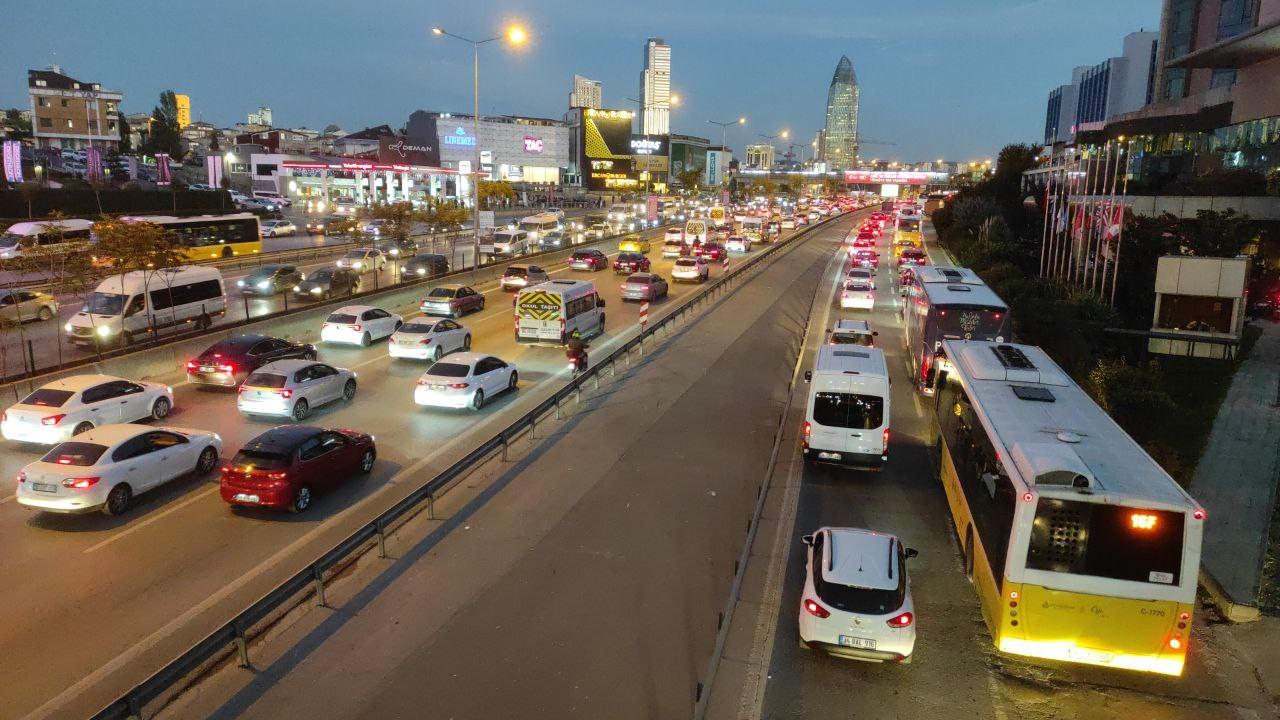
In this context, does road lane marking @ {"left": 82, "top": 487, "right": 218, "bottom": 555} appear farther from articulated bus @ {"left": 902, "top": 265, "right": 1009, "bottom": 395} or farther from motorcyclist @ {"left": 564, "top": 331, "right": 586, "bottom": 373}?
articulated bus @ {"left": 902, "top": 265, "right": 1009, "bottom": 395}

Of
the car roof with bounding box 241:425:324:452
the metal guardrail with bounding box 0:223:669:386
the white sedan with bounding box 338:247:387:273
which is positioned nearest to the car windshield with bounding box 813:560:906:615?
the car roof with bounding box 241:425:324:452

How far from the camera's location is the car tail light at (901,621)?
8.99 m

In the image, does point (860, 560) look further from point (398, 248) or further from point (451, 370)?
point (398, 248)

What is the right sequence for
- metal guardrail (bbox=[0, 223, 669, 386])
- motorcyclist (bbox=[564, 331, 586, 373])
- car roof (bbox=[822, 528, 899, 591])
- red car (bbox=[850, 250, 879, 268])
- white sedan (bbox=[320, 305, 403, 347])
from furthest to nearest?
1. red car (bbox=[850, 250, 879, 268])
2. white sedan (bbox=[320, 305, 403, 347])
3. motorcyclist (bbox=[564, 331, 586, 373])
4. metal guardrail (bbox=[0, 223, 669, 386])
5. car roof (bbox=[822, 528, 899, 591])

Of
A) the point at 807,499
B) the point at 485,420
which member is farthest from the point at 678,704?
the point at 485,420

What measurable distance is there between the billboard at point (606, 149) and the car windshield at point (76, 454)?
127423mm

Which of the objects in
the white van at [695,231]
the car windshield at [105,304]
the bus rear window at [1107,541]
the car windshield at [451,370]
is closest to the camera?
the bus rear window at [1107,541]

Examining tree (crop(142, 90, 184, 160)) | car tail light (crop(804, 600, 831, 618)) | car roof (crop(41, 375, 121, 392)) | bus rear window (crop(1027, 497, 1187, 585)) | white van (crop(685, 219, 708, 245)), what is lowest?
car tail light (crop(804, 600, 831, 618))

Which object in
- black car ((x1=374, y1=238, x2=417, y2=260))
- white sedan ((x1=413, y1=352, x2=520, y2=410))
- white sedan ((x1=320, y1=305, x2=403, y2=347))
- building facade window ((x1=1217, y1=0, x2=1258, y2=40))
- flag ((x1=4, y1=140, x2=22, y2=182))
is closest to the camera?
white sedan ((x1=413, y1=352, x2=520, y2=410))

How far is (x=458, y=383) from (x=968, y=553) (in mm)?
12062

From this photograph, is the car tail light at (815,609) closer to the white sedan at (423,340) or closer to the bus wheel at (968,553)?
the bus wheel at (968,553)

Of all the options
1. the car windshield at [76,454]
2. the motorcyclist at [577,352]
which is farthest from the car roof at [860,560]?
the motorcyclist at [577,352]

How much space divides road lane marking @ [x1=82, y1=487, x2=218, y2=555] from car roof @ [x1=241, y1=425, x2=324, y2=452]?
58.0 inches

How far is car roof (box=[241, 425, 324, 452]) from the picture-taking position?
13.2 metres
